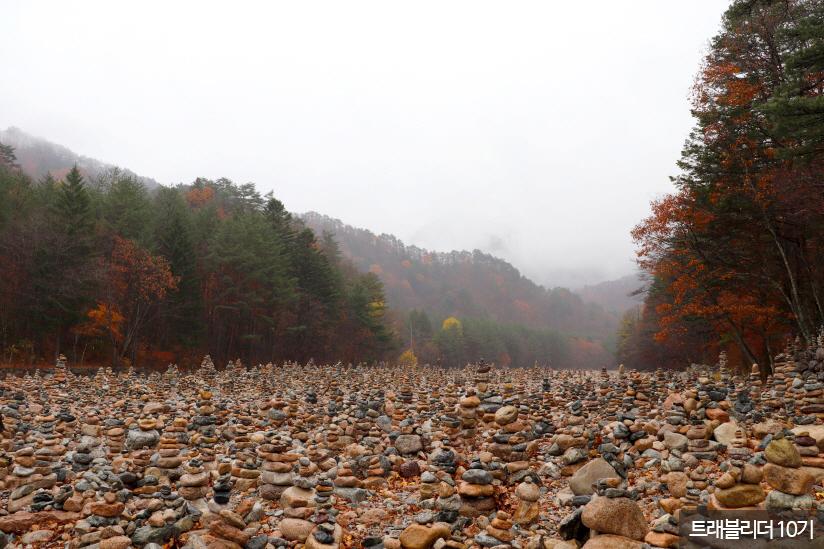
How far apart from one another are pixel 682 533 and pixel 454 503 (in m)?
3.83

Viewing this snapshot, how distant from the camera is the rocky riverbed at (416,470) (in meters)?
7.91

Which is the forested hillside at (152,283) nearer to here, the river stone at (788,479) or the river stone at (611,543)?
the river stone at (611,543)

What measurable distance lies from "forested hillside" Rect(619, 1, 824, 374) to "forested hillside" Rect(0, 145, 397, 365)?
35413 mm

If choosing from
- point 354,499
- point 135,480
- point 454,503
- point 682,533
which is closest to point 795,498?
point 682,533

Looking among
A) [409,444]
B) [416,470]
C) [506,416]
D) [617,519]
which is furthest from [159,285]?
[617,519]

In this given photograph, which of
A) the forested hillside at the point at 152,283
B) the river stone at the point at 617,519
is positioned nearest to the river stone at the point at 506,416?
the river stone at the point at 617,519

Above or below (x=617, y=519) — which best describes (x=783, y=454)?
above

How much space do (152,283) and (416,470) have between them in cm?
3720

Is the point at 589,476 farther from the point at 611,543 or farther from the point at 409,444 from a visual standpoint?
the point at 409,444

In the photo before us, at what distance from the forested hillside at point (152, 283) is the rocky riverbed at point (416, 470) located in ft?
82.0

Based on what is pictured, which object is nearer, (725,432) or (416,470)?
(725,432)

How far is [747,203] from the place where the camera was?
22.7 metres

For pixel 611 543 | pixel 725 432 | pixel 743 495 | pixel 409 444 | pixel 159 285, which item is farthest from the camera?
pixel 159 285

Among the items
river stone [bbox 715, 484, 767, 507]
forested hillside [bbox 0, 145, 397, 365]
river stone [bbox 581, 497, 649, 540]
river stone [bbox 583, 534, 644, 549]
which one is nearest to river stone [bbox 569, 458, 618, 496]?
river stone [bbox 581, 497, 649, 540]
